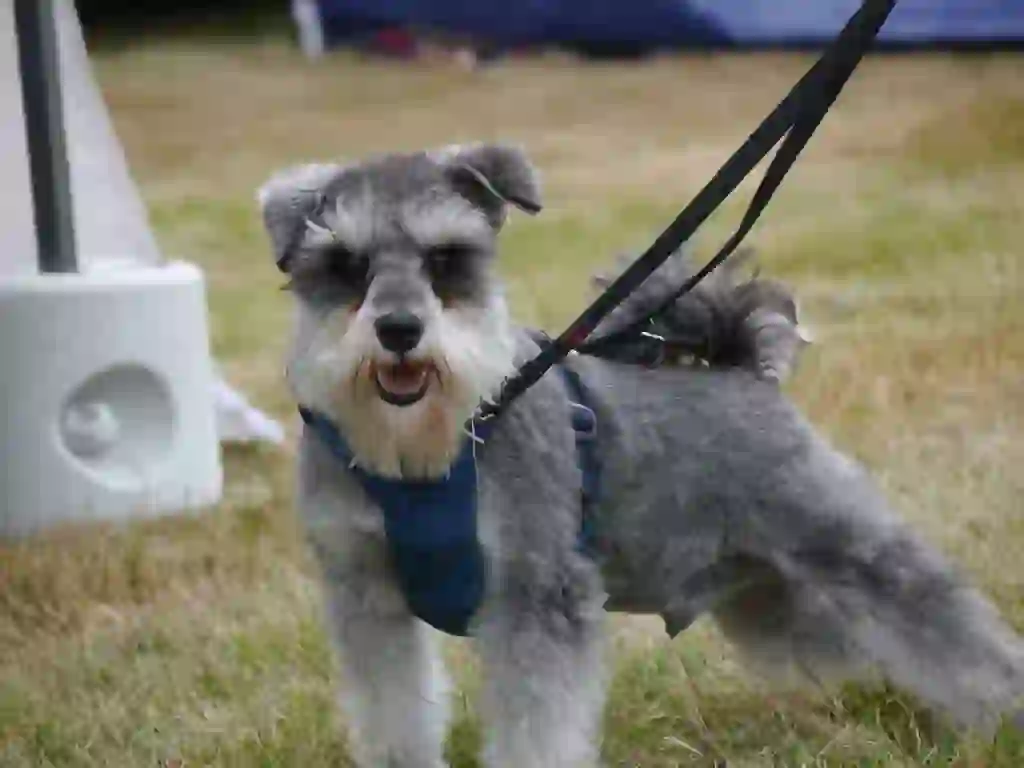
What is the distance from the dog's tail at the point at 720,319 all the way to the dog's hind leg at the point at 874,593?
0.27 meters

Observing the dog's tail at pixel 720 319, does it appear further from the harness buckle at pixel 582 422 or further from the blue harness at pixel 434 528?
the blue harness at pixel 434 528

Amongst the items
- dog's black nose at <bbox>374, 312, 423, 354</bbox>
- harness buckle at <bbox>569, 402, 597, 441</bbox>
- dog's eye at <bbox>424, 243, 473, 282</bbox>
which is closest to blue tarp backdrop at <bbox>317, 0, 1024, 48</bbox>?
harness buckle at <bbox>569, 402, 597, 441</bbox>

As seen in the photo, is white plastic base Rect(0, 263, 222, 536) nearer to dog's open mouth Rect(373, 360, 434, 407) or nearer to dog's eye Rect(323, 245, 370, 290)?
dog's eye Rect(323, 245, 370, 290)

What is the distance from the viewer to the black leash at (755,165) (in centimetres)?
298

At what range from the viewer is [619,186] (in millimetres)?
14445

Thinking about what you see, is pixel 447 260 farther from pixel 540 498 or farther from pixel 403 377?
pixel 540 498

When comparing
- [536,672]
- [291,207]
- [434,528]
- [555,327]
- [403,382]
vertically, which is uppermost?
[291,207]

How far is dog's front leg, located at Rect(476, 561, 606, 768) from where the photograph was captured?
3254 millimetres

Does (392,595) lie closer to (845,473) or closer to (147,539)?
(845,473)

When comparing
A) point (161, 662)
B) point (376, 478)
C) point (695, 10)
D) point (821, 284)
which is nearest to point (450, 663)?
point (161, 662)

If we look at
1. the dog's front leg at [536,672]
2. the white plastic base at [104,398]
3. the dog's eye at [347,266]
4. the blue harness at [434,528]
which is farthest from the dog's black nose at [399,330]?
the white plastic base at [104,398]

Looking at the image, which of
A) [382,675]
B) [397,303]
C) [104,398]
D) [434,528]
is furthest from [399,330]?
[104,398]

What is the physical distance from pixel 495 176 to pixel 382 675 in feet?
3.72

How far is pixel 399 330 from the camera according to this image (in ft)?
9.63
